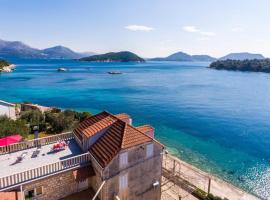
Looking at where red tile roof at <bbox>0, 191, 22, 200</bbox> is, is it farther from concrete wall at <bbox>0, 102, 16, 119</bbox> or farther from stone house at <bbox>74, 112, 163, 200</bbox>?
concrete wall at <bbox>0, 102, 16, 119</bbox>

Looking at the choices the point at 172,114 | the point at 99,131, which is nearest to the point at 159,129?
the point at 172,114

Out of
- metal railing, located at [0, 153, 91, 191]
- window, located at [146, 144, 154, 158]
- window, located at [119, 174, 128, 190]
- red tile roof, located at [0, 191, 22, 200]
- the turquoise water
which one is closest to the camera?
red tile roof, located at [0, 191, 22, 200]

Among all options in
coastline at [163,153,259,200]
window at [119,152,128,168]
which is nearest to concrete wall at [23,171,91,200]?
window at [119,152,128,168]

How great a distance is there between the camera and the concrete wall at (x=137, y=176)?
572 inches

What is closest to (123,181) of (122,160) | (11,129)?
(122,160)

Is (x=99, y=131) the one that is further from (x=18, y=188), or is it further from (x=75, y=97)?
(x=75, y=97)

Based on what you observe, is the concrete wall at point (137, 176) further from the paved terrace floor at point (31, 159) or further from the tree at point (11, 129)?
the tree at point (11, 129)

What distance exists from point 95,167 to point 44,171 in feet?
11.0

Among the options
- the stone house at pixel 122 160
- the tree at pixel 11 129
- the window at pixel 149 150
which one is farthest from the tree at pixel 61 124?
the window at pixel 149 150

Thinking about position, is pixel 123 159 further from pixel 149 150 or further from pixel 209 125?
pixel 209 125

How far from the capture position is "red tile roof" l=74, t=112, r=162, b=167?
14.7m

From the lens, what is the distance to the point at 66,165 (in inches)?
584

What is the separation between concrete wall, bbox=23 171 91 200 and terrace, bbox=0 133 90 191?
17.6 inches

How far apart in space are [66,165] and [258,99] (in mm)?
71605
